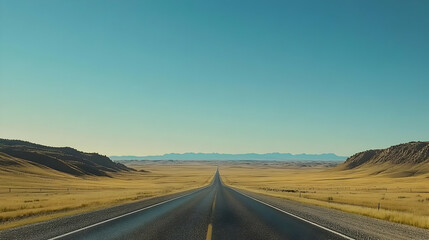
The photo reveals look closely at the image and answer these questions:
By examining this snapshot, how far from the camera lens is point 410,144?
542ft

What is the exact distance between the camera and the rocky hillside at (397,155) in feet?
480

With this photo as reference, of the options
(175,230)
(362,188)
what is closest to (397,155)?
(362,188)

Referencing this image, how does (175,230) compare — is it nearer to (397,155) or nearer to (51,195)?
(51,195)

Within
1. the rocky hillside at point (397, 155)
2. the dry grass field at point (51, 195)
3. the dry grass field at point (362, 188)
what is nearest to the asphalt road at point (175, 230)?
the dry grass field at point (51, 195)

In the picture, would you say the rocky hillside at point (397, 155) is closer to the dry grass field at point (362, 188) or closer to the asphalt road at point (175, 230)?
→ the dry grass field at point (362, 188)

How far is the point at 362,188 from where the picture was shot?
65875mm

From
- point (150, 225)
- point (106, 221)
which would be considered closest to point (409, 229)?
point (150, 225)

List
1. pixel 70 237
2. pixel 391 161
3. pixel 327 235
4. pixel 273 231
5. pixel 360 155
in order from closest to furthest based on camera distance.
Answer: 1. pixel 70 237
2. pixel 327 235
3. pixel 273 231
4. pixel 391 161
5. pixel 360 155

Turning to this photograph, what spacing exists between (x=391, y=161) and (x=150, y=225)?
170m

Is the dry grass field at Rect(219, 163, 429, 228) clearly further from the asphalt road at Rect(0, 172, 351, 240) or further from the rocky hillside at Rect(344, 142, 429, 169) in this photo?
the rocky hillside at Rect(344, 142, 429, 169)

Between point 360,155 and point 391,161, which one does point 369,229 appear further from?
point 360,155

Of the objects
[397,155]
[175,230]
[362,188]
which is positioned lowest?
[362,188]

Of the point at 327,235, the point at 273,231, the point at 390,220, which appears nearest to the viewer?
the point at 327,235

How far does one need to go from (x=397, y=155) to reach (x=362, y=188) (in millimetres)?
112833
